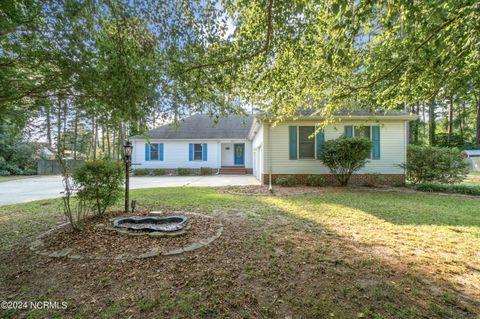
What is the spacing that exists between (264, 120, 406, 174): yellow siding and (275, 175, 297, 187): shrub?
0.28 metres

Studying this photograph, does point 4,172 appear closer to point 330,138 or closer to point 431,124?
point 330,138

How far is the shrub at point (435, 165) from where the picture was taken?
8289 mm

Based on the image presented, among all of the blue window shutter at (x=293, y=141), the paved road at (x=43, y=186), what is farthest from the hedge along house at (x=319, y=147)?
the paved road at (x=43, y=186)

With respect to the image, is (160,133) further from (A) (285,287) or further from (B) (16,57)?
(A) (285,287)

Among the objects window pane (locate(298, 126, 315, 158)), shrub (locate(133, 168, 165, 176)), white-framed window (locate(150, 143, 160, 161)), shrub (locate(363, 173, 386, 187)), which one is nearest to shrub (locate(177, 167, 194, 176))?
shrub (locate(133, 168, 165, 176))

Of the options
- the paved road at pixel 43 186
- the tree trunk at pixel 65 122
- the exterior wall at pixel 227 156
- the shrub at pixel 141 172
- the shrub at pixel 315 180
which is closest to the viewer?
the tree trunk at pixel 65 122

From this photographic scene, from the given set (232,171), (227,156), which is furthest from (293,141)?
(227,156)

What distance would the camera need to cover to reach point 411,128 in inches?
1000

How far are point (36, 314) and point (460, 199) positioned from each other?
10188 mm

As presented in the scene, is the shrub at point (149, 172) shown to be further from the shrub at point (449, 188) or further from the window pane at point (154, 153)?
the shrub at point (449, 188)

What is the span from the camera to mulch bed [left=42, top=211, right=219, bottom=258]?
2.97m

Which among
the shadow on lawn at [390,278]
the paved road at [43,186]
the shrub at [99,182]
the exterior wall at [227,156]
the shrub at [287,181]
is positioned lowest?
the shadow on lawn at [390,278]

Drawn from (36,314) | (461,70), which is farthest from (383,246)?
(36,314)

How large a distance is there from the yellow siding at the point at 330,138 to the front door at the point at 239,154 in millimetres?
8598
